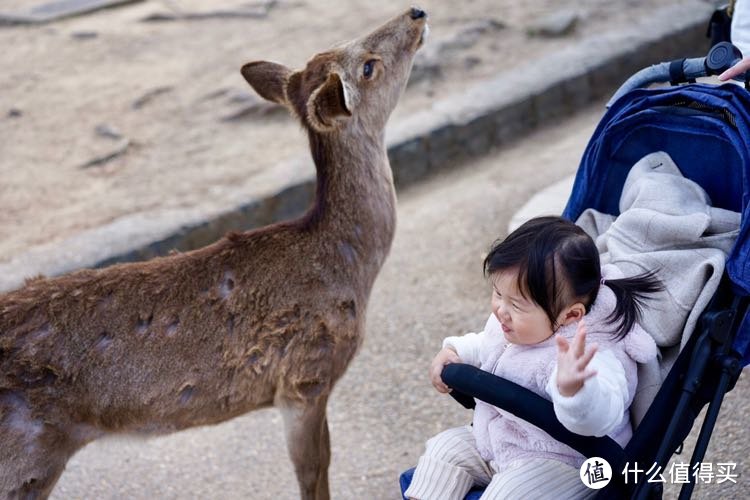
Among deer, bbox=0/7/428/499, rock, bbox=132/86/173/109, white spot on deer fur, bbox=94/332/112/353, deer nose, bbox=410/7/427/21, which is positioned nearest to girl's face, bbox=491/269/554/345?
deer, bbox=0/7/428/499

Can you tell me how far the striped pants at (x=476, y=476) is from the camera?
249 cm

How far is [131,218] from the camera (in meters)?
5.57

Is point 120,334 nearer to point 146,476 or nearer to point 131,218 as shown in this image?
point 146,476

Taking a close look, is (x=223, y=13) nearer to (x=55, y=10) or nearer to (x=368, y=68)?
(x=55, y=10)

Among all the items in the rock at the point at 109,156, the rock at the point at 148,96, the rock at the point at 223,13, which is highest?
the rock at the point at 223,13

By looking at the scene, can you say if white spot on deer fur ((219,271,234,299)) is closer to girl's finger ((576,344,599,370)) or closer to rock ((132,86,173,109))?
girl's finger ((576,344,599,370))

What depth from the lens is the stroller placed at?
2.49m

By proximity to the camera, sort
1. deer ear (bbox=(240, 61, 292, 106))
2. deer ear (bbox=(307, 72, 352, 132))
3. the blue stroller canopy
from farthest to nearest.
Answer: deer ear (bbox=(240, 61, 292, 106)) → deer ear (bbox=(307, 72, 352, 132)) → the blue stroller canopy

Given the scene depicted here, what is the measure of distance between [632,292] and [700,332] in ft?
0.68

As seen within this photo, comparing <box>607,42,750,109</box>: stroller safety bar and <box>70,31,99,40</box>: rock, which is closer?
<box>607,42,750,109</box>: stroller safety bar

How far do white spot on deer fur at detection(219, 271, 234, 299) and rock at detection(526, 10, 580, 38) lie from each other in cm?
545

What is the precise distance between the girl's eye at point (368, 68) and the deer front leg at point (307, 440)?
1.18 meters

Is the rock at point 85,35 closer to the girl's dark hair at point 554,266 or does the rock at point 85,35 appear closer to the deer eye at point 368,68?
the deer eye at point 368,68

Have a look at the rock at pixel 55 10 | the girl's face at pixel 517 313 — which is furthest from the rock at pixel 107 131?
the girl's face at pixel 517 313
